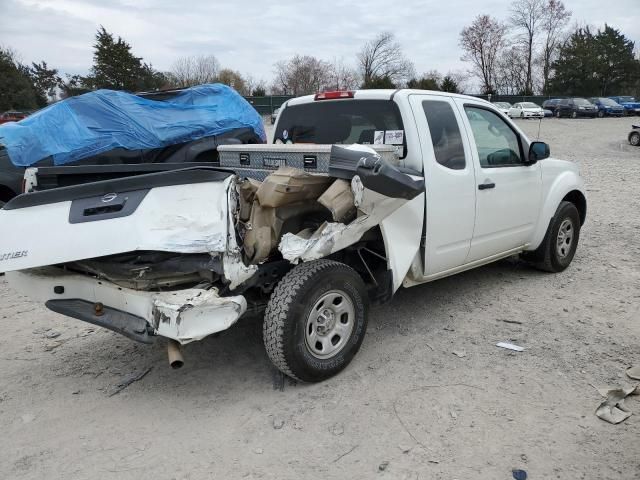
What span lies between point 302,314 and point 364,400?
70 cm

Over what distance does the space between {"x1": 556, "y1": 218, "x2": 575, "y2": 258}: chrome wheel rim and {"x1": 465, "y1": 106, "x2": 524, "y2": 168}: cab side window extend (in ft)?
3.89

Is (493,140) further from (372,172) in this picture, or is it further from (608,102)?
(608,102)

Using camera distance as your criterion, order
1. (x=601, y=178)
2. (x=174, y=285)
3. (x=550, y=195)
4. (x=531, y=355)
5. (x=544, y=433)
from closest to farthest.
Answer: (x=544, y=433), (x=174, y=285), (x=531, y=355), (x=550, y=195), (x=601, y=178)

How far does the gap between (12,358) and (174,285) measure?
1.89 metres

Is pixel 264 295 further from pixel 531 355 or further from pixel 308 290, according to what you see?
pixel 531 355

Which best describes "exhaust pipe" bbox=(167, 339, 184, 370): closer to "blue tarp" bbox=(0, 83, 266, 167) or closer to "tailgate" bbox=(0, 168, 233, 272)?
"tailgate" bbox=(0, 168, 233, 272)

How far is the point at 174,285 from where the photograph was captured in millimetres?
3275

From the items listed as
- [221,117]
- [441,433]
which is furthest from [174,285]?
[221,117]

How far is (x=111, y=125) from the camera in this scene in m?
7.30

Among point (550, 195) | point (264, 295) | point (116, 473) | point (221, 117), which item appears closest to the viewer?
point (116, 473)

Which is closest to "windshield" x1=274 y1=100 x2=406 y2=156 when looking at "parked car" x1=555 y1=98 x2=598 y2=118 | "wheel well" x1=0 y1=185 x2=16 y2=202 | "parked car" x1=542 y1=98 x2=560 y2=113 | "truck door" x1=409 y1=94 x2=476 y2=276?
"truck door" x1=409 y1=94 x2=476 y2=276

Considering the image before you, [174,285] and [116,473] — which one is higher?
[174,285]

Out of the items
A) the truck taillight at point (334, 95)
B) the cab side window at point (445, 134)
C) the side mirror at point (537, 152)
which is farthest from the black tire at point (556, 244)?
the truck taillight at point (334, 95)

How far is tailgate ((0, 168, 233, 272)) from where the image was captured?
2922 millimetres
